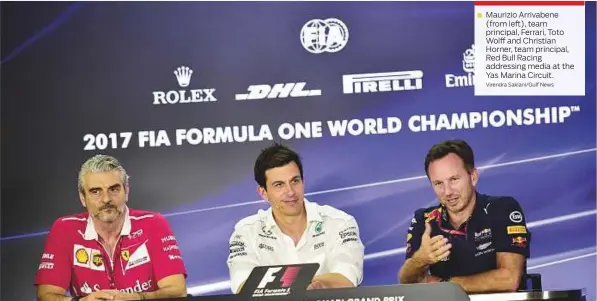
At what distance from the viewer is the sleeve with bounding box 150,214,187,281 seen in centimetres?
488

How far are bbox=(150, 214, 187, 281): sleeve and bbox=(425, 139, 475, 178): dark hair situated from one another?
1393 mm

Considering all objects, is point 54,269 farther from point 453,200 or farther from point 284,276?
point 453,200

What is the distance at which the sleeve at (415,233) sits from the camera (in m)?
5.04

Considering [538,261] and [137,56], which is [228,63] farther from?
[538,261]

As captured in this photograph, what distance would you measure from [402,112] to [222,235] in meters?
1.17

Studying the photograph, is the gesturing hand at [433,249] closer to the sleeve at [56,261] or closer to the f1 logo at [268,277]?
the f1 logo at [268,277]

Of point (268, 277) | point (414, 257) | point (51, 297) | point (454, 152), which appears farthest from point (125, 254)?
point (454, 152)

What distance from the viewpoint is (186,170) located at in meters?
5.05

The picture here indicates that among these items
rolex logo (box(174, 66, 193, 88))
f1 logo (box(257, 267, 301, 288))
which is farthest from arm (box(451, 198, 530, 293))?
rolex logo (box(174, 66, 193, 88))

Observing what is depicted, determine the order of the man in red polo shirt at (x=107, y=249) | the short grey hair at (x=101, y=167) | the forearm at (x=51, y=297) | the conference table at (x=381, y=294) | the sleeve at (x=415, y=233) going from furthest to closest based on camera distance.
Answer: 1. the sleeve at (x=415, y=233)
2. the short grey hair at (x=101, y=167)
3. the man in red polo shirt at (x=107, y=249)
4. the forearm at (x=51, y=297)
5. the conference table at (x=381, y=294)

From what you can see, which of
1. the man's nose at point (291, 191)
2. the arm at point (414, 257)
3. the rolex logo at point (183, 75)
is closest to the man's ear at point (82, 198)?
the rolex logo at point (183, 75)

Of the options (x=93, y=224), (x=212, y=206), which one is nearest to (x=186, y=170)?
(x=212, y=206)

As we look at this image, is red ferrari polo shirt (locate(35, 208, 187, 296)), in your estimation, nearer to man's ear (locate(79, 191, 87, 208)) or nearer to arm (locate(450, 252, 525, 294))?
man's ear (locate(79, 191, 87, 208))

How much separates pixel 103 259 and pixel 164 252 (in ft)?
1.02
